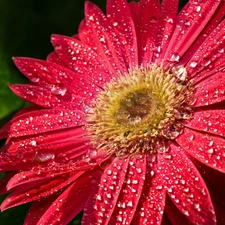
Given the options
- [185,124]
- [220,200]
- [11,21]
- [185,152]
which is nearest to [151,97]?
[185,124]

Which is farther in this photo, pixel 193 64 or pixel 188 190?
pixel 193 64

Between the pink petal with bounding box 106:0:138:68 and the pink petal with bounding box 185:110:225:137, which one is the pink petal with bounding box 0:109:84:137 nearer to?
the pink petal with bounding box 106:0:138:68

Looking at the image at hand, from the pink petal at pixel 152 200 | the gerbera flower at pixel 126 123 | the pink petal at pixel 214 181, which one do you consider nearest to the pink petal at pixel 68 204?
the gerbera flower at pixel 126 123

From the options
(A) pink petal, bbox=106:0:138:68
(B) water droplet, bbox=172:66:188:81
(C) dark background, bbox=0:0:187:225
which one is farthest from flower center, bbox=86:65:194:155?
(C) dark background, bbox=0:0:187:225

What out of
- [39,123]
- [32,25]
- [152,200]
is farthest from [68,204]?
[32,25]

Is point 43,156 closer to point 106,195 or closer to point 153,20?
point 106,195

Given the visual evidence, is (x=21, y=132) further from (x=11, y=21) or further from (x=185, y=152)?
(x=11, y=21)
